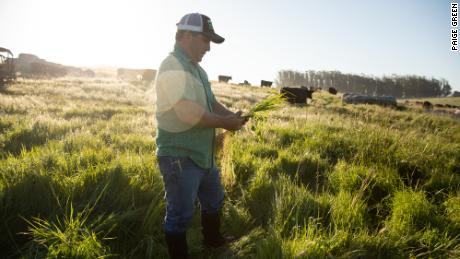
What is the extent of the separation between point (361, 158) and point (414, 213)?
5.83ft

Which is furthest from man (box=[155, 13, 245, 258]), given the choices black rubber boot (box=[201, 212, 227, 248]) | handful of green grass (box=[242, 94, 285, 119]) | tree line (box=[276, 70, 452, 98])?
tree line (box=[276, 70, 452, 98])

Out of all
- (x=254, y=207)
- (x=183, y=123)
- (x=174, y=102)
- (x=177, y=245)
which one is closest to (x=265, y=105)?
(x=254, y=207)

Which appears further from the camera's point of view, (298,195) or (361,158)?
(361,158)

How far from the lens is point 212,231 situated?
10.6 feet

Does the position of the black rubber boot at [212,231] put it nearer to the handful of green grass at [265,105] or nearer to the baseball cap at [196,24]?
the handful of green grass at [265,105]

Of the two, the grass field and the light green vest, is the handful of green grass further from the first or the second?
the light green vest

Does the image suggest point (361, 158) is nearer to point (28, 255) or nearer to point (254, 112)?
point (254, 112)

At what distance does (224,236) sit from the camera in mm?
3375

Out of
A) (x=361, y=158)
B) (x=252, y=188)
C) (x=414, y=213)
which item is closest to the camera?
(x=414, y=213)

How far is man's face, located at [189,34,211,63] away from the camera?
276 cm

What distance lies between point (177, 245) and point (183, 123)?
1.13 metres

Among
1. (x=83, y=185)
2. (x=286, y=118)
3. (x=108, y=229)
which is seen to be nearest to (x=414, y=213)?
(x=108, y=229)

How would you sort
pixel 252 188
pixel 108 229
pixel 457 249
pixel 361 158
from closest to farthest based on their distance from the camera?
pixel 457 249 < pixel 108 229 < pixel 252 188 < pixel 361 158

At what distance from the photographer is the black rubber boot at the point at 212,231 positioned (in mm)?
3224
